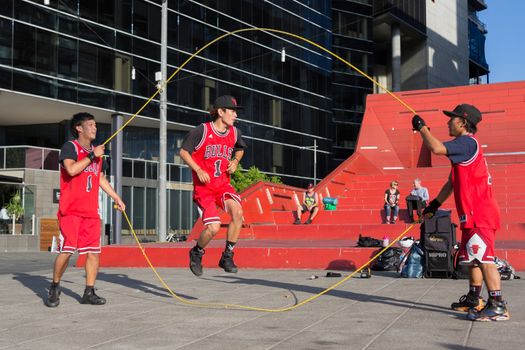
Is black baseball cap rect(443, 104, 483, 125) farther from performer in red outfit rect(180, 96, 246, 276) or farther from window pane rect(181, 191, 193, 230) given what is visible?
window pane rect(181, 191, 193, 230)

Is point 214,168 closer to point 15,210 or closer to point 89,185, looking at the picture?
point 89,185

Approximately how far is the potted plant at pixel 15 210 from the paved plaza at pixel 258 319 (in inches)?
837

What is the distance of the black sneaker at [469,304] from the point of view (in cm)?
664

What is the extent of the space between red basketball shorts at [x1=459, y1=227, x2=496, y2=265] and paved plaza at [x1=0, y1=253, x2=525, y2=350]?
570mm

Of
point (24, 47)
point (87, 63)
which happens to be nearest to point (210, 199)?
point (24, 47)

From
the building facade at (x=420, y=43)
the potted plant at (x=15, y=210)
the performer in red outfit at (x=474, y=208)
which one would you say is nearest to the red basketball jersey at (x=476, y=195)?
the performer in red outfit at (x=474, y=208)

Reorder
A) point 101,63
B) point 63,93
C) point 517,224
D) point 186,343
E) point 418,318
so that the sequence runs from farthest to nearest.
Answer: point 101,63 → point 63,93 → point 517,224 → point 418,318 → point 186,343

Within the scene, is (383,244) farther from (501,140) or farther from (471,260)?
(501,140)

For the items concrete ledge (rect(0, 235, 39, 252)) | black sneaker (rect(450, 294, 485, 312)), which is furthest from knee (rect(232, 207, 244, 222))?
concrete ledge (rect(0, 235, 39, 252))

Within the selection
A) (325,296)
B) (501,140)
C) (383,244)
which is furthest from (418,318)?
(501,140)

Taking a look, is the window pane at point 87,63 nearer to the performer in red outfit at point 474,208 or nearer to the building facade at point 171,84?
the building facade at point 171,84

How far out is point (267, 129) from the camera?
154ft

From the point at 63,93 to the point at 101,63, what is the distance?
10.3ft

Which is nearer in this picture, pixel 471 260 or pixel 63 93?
pixel 471 260
